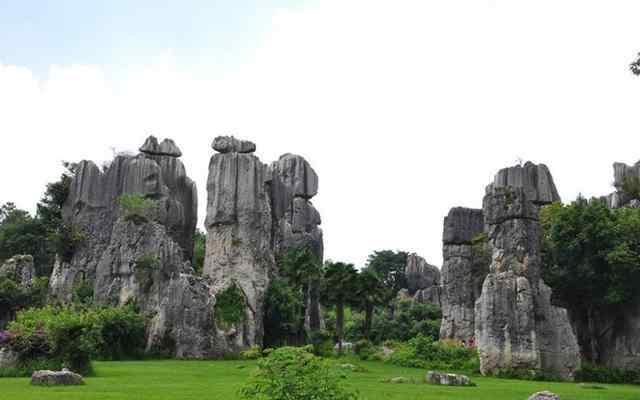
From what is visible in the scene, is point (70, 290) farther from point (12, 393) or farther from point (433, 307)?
point (12, 393)

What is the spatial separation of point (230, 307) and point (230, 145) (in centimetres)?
1287

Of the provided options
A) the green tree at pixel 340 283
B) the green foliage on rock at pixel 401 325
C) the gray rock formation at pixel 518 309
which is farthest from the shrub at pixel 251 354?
the green foliage on rock at pixel 401 325

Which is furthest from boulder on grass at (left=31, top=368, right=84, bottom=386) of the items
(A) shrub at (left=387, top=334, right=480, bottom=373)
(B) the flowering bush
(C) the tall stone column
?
(C) the tall stone column

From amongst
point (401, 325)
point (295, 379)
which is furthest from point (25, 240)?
point (295, 379)

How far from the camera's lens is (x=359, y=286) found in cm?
4809

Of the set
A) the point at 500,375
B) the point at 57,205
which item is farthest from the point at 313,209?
the point at 500,375

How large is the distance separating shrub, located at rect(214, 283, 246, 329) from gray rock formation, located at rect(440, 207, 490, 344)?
14.2m

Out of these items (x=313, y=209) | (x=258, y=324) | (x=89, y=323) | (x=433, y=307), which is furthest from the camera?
(x=313, y=209)

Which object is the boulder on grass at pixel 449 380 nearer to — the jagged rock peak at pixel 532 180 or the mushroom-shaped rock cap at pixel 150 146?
the jagged rock peak at pixel 532 180

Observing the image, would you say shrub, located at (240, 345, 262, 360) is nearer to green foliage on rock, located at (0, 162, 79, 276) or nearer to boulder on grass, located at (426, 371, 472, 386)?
boulder on grass, located at (426, 371, 472, 386)

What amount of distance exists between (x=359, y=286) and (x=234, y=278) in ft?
28.3

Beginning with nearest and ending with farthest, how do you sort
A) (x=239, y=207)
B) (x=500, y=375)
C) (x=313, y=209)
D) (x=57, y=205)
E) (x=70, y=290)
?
(x=500, y=375) → (x=239, y=207) → (x=70, y=290) → (x=57, y=205) → (x=313, y=209)

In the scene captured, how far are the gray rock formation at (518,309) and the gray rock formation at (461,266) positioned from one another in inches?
565

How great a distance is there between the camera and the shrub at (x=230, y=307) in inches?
1652
